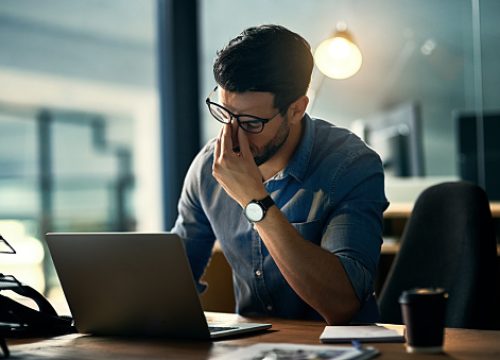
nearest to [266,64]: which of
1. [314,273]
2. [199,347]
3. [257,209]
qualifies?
[257,209]

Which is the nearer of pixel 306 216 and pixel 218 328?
pixel 218 328

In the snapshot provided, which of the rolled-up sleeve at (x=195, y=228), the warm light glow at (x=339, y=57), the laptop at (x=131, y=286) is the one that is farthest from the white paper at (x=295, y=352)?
the warm light glow at (x=339, y=57)

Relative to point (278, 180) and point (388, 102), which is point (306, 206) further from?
point (388, 102)

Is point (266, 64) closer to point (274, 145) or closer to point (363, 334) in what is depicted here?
point (274, 145)

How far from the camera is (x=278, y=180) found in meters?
2.09

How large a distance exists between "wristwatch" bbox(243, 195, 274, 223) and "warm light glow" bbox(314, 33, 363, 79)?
1809mm

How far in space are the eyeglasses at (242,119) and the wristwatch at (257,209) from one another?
197 mm

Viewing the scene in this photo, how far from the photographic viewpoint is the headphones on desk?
1670 millimetres

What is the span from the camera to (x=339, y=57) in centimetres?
358

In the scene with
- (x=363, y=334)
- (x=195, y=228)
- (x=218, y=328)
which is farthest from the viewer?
(x=195, y=228)

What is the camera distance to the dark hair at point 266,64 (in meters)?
1.96

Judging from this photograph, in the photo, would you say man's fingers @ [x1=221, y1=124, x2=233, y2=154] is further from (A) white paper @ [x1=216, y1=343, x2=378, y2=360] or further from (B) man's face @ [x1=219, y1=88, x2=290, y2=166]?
(A) white paper @ [x1=216, y1=343, x2=378, y2=360]

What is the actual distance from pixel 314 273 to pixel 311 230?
254 millimetres

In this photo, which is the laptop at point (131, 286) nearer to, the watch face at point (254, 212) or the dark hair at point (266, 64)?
the watch face at point (254, 212)
